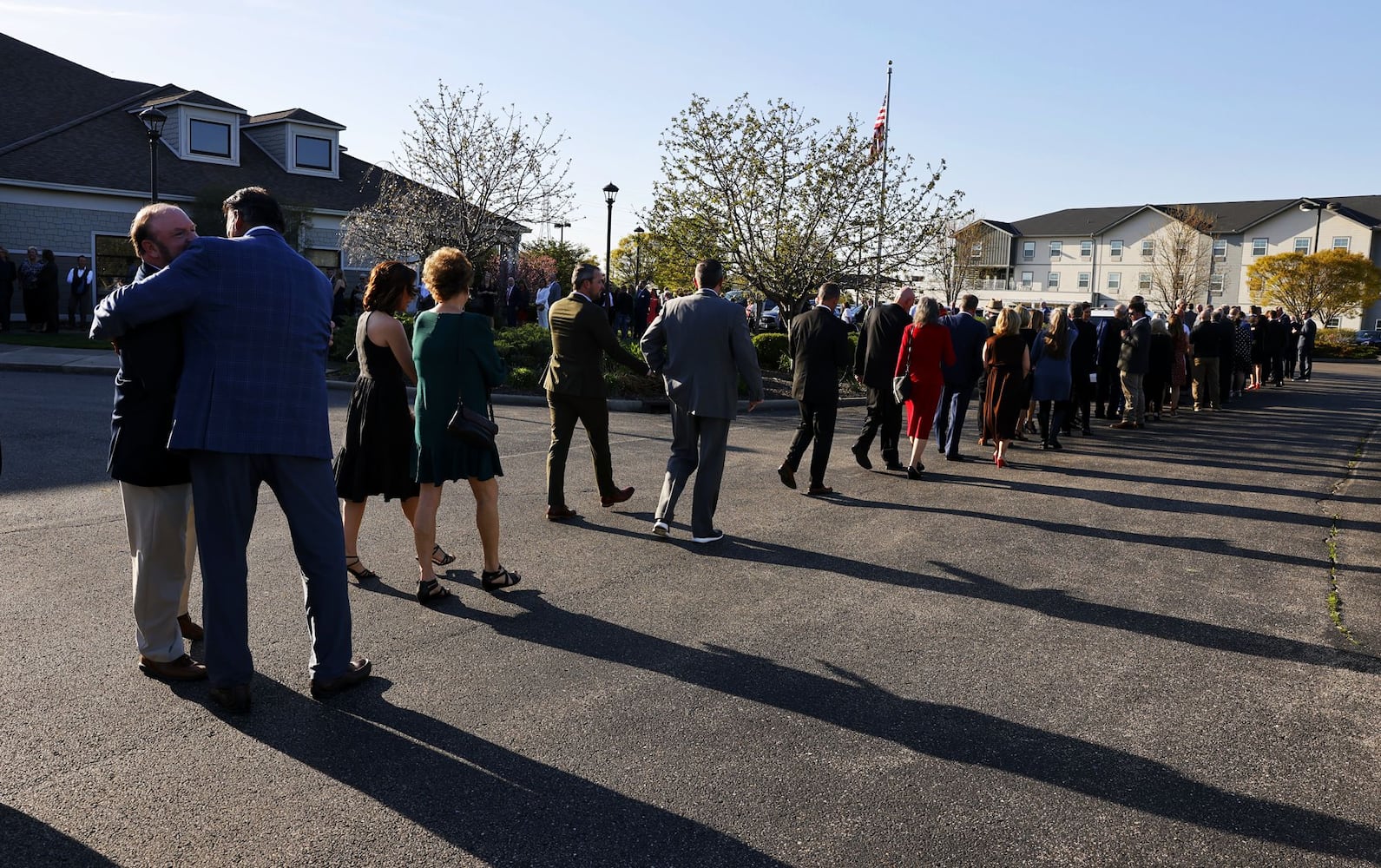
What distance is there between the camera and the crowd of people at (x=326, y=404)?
403 centimetres

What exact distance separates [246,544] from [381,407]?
6.13ft

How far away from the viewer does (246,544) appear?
4.15 meters

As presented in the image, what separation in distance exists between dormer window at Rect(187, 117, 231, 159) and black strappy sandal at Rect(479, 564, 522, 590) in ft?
100

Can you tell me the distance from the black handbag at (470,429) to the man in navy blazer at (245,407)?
133 cm

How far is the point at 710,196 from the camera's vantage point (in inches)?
858

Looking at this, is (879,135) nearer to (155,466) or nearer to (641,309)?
(641,309)

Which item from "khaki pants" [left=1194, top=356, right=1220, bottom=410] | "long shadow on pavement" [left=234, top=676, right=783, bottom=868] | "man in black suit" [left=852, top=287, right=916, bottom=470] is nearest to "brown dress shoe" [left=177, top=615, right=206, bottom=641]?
"long shadow on pavement" [left=234, top=676, right=783, bottom=868]

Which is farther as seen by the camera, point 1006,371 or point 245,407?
point 1006,371

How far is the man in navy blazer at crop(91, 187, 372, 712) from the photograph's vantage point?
3.98 metres

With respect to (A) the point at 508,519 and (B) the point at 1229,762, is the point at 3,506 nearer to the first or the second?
(A) the point at 508,519

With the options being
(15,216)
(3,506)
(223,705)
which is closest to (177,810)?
(223,705)

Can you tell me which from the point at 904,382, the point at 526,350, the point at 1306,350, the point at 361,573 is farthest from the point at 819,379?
the point at 1306,350

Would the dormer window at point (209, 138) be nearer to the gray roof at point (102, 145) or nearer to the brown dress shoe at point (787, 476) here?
the gray roof at point (102, 145)

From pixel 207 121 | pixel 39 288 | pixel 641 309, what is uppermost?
pixel 207 121
